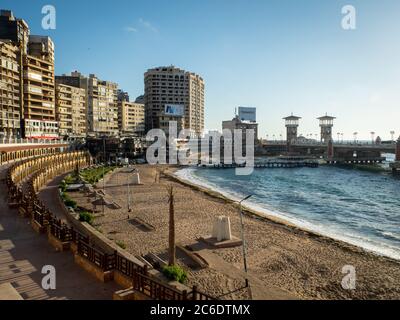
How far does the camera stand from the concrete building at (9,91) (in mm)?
78250

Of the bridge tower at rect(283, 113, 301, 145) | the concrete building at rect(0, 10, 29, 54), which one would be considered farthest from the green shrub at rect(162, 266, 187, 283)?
the bridge tower at rect(283, 113, 301, 145)

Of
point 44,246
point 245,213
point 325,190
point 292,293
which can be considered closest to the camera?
point 44,246

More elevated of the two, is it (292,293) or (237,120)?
(237,120)

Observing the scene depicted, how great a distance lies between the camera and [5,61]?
78.8 metres

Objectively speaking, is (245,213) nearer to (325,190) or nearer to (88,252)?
(88,252)

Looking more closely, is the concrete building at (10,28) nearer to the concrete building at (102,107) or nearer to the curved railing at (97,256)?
the concrete building at (102,107)

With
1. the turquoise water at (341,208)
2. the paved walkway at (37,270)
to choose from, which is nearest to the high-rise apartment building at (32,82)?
the turquoise water at (341,208)

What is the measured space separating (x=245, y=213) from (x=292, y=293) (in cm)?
2166

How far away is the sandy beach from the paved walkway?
278 inches

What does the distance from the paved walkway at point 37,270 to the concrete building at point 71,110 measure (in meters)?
94.4

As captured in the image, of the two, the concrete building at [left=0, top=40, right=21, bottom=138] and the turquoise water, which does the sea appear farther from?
the concrete building at [left=0, top=40, right=21, bottom=138]

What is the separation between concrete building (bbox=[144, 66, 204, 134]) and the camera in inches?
6353

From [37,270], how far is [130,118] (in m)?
159
